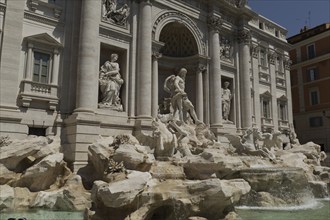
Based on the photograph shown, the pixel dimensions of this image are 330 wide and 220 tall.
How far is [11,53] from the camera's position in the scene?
474 inches

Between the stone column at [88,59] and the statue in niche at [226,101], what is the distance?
9.43 meters

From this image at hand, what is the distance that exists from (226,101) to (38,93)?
12.0m

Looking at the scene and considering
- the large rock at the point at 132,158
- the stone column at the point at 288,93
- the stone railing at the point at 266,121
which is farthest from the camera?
the stone column at the point at 288,93

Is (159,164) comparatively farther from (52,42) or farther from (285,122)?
(285,122)

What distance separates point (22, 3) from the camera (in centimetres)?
1259

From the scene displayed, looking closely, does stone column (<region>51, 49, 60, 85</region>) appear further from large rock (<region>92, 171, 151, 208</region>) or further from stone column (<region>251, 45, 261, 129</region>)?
stone column (<region>251, 45, 261, 129</region>)

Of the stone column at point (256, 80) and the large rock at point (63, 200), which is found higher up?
the stone column at point (256, 80)

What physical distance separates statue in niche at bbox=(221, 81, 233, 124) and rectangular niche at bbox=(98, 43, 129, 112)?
25.0ft

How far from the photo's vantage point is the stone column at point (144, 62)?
15.0 meters

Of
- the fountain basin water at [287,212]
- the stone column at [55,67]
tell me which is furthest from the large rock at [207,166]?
the stone column at [55,67]

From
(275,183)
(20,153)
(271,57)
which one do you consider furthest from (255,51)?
(20,153)

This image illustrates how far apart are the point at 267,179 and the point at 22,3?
11.7 metres

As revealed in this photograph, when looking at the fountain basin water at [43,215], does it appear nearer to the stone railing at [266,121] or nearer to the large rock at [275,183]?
the large rock at [275,183]

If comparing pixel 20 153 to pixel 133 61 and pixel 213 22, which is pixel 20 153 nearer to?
pixel 133 61
